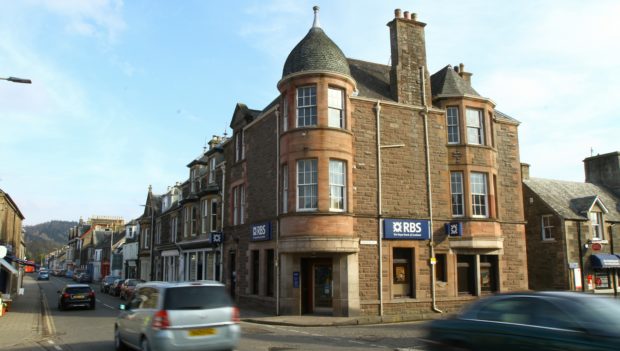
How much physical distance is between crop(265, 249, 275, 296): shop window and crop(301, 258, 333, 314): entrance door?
7.25 feet

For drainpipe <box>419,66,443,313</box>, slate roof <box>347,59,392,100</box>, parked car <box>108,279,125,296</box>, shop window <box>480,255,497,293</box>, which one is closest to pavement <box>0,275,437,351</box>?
drainpipe <box>419,66,443,313</box>

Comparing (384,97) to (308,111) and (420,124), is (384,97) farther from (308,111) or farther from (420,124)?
(308,111)

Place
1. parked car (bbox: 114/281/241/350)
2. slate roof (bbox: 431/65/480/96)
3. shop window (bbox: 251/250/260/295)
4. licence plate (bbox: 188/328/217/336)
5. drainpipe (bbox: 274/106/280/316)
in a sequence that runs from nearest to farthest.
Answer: parked car (bbox: 114/281/241/350) < licence plate (bbox: 188/328/217/336) < drainpipe (bbox: 274/106/280/316) < slate roof (bbox: 431/65/480/96) < shop window (bbox: 251/250/260/295)

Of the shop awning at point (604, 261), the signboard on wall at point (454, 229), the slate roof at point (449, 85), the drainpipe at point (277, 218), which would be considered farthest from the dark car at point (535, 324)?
the shop awning at point (604, 261)

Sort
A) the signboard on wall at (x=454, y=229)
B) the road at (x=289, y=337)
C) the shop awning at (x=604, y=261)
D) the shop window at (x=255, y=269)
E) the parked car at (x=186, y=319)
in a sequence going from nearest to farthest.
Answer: the parked car at (x=186, y=319)
the road at (x=289, y=337)
the signboard on wall at (x=454, y=229)
the shop window at (x=255, y=269)
the shop awning at (x=604, y=261)

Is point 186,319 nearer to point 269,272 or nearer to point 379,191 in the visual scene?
point 379,191

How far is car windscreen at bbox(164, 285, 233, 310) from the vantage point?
9.70 m

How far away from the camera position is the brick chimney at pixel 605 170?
36812 millimetres

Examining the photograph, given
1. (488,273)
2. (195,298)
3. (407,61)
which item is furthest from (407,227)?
(195,298)

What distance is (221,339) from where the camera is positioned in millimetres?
9797

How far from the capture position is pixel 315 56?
21.5m

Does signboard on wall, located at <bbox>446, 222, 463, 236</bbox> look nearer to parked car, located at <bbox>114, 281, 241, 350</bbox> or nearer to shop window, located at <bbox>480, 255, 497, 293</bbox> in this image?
shop window, located at <bbox>480, 255, 497, 293</bbox>

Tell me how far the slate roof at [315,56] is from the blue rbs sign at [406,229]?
689cm

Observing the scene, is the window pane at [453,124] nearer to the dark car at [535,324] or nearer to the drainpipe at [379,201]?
the drainpipe at [379,201]
